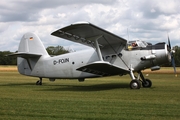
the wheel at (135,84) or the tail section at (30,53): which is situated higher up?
the tail section at (30,53)

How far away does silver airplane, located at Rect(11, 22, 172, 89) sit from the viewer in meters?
13.1

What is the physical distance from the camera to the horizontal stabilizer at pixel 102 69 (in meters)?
12.6

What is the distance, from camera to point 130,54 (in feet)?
46.6

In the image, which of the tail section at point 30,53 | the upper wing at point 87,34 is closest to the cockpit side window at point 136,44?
the upper wing at point 87,34

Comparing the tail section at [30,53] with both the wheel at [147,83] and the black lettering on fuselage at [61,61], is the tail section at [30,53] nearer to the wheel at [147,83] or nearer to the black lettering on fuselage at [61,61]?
the black lettering on fuselage at [61,61]

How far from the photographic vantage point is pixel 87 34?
44.0 feet

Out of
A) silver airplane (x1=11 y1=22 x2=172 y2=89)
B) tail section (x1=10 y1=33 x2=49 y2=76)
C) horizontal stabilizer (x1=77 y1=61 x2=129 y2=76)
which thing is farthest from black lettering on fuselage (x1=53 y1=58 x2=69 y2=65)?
horizontal stabilizer (x1=77 y1=61 x2=129 y2=76)

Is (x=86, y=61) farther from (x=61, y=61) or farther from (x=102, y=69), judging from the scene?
(x=102, y=69)

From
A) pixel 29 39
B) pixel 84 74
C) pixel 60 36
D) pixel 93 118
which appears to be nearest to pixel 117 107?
pixel 93 118

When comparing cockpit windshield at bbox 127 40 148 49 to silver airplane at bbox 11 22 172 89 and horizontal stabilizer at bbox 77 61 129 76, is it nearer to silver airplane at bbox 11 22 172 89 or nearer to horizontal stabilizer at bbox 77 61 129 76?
silver airplane at bbox 11 22 172 89

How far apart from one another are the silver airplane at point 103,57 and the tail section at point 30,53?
0.15m

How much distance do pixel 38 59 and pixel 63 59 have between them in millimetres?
2125

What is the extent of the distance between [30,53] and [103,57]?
514 cm

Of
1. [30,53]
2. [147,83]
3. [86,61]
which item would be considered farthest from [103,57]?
[30,53]
